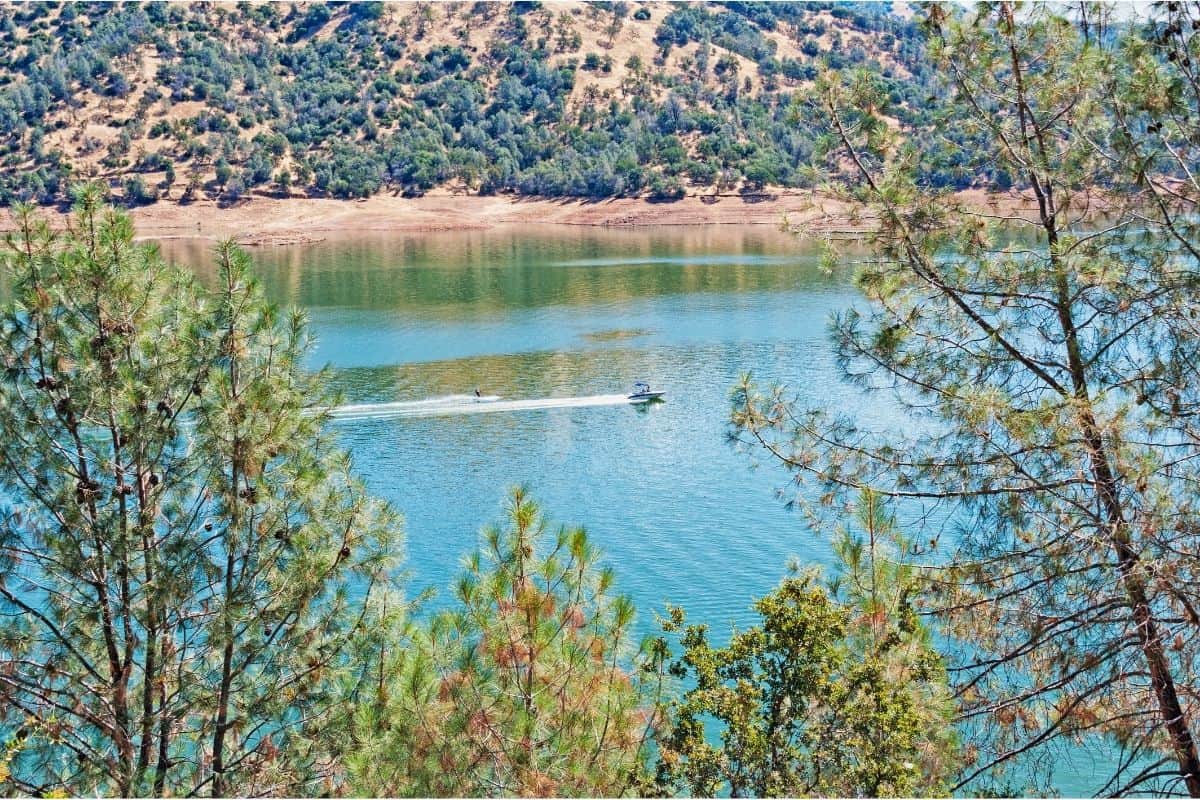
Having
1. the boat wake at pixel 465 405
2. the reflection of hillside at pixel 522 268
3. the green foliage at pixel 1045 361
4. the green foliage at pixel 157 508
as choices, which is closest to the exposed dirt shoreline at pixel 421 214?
the reflection of hillside at pixel 522 268

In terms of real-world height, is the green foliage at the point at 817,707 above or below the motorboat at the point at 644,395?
above

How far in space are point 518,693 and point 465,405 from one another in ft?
100

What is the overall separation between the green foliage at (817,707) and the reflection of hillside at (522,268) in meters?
45.8

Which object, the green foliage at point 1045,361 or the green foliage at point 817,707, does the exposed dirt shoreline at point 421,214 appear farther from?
the green foliage at point 817,707

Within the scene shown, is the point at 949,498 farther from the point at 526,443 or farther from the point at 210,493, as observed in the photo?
the point at 526,443

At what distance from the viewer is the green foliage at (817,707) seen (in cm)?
923

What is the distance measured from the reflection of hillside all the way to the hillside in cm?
1545

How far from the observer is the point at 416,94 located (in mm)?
137250

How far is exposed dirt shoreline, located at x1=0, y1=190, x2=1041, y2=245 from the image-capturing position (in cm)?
9581

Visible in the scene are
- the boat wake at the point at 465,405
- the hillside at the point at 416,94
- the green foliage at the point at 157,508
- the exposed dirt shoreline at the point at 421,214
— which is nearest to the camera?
the green foliage at the point at 157,508

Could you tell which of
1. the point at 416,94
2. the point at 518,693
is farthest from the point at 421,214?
the point at 518,693

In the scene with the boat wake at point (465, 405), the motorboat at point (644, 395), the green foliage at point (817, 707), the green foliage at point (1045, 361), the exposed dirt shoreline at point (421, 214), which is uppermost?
the exposed dirt shoreline at point (421, 214)

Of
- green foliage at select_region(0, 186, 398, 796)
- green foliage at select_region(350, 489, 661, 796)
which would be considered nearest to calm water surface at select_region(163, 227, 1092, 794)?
green foliage at select_region(350, 489, 661, 796)

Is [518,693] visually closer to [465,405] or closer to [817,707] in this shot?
[817,707]
